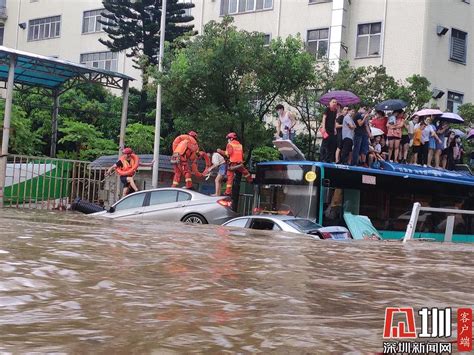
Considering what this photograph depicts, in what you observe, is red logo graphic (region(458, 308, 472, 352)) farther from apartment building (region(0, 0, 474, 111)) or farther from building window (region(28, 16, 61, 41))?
building window (region(28, 16, 61, 41))

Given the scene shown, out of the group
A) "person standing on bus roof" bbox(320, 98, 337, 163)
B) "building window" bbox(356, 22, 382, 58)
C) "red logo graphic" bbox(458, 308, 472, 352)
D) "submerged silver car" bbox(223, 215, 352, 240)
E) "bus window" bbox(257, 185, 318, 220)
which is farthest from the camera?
"building window" bbox(356, 22, 382, 58)

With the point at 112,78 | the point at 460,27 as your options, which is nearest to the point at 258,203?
the point at 112,78

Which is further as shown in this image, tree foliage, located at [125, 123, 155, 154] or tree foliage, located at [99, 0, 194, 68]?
tree foliage, located at [99, 0, 194, 68]

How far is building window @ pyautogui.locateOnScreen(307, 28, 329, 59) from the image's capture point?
28136mm

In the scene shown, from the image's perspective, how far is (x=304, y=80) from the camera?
2006 cm

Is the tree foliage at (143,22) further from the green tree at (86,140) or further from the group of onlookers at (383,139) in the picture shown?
the group of onlookers at (383,139)

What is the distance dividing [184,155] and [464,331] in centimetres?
1406

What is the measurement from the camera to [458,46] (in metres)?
28.0

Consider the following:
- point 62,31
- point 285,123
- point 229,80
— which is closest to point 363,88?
point 229,80

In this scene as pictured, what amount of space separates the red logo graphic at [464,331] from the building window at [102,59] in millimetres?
33736

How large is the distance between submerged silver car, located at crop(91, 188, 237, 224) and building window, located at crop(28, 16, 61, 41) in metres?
26.7

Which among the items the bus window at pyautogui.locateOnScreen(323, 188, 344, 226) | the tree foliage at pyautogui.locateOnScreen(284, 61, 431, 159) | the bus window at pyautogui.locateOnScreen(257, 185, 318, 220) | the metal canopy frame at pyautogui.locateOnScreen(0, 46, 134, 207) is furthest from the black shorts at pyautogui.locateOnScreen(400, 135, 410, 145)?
the metal canopy frame at pyautogui.locateOnScreen(0, 46, 134, 207)

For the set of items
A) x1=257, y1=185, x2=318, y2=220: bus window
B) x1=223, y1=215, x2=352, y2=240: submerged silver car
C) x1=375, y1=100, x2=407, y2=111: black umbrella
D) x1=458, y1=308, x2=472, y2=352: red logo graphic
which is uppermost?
x1=375, y1=100, x2=407, y2=111: black umbrella

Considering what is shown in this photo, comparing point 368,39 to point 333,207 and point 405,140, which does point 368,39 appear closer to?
point 405,140
